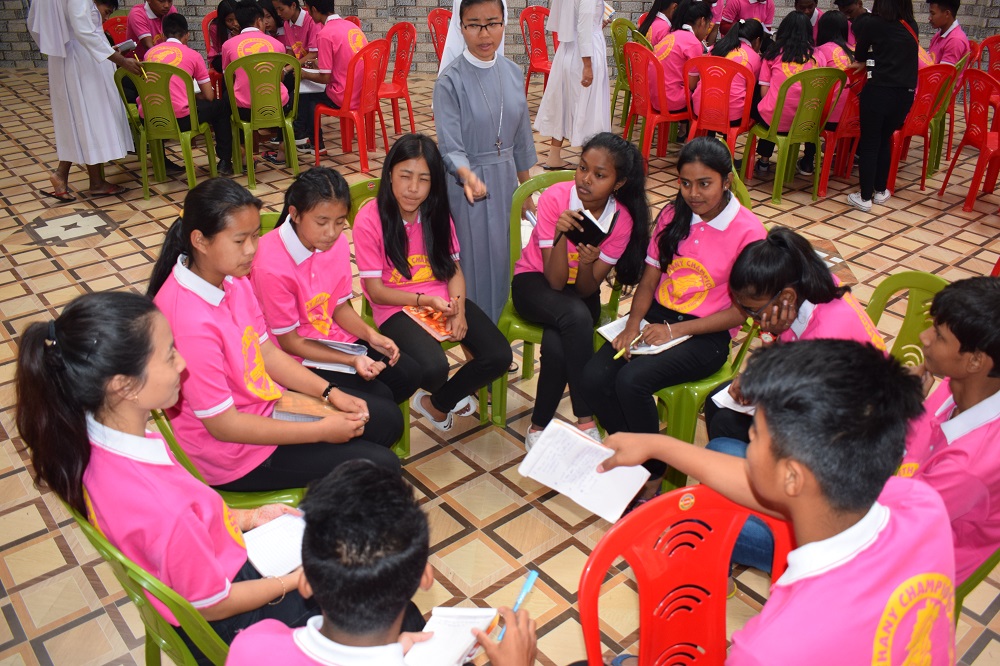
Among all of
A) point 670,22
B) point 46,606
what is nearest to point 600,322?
point 46,606

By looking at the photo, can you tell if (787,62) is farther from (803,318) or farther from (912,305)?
(803,318)

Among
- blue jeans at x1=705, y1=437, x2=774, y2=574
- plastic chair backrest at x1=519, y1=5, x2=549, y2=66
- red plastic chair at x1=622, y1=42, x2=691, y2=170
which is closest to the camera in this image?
blue jeans at x1=705, y1=437, x2=774, y2=574

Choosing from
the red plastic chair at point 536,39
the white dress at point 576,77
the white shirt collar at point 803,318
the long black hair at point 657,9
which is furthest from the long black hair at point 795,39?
the white shirt collar at point 803,318

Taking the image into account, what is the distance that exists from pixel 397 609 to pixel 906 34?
477 centimetres

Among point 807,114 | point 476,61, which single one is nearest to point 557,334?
point 476,61

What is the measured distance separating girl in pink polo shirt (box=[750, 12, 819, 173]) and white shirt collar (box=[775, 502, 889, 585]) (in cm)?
406

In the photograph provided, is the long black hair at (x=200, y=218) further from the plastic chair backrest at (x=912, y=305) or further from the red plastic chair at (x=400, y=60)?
the red plastic chair at (x=400, y=60)

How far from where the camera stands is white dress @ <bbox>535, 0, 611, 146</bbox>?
199 inches

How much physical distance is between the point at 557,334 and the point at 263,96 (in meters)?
3.20

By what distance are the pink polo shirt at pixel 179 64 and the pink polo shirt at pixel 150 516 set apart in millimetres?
3956

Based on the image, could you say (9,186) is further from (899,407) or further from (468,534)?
(899,407)

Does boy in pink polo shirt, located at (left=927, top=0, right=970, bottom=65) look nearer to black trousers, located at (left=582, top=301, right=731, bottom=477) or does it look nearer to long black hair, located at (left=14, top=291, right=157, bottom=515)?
black trousers, located at (left=582, top=301, right=731, bottom=477)

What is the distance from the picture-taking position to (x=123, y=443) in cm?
139

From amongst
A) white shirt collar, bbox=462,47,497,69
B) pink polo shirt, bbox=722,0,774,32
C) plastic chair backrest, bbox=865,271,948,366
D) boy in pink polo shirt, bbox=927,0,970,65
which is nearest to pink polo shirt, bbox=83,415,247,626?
plastic chair backrest, bbox=865,271,948,366
